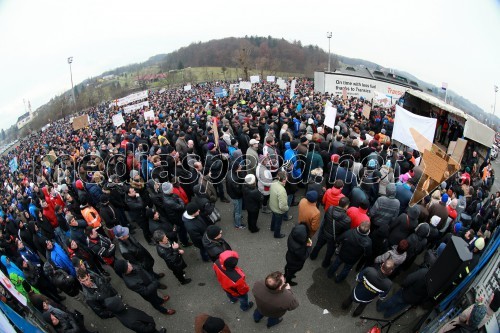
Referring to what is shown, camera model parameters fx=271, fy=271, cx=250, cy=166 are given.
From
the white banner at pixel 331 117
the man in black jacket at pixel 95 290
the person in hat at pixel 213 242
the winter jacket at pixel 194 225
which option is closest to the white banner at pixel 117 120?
the white banner at pixel 331 117

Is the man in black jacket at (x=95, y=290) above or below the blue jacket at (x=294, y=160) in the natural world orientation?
below

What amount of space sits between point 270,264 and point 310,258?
970 mm

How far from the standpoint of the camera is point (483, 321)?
346cm

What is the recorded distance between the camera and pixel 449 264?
3.63 m

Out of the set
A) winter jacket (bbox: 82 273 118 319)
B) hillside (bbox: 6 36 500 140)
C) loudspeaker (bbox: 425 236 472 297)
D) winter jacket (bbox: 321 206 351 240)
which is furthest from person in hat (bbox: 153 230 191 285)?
hillside (bbox: 6 36 500 140)

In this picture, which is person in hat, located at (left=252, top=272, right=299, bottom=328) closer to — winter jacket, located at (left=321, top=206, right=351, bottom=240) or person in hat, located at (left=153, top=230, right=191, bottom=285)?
winter jacket, located at (left=321, top=206, right=351, bottom=240)

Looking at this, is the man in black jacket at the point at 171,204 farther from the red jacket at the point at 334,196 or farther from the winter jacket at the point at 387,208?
the winter jacket at the point at 387,208

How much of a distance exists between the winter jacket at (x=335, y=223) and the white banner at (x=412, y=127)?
4197 millimetres

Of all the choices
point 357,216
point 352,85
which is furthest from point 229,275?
point 352,85

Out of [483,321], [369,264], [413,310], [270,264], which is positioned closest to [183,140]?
[270,264]

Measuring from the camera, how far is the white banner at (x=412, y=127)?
757 centimetres

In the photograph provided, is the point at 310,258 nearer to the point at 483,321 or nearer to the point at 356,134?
the point at 483,321

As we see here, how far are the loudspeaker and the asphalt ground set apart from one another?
1.71 meters

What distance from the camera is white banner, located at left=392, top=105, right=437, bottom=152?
298 inches
